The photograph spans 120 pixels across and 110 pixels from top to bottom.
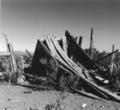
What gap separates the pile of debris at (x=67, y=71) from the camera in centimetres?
665

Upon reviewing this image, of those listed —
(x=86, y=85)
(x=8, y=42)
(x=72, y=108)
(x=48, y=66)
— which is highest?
(x=8, y=42)

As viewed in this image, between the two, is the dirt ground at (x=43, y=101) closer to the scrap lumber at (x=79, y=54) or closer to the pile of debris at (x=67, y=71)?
the pile of debris at (x=67, y=71)

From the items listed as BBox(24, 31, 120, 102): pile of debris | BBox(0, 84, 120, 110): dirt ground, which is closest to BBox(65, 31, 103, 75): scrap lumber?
BBox(24, 31, 120, 102): pile of debris

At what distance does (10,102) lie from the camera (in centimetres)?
525

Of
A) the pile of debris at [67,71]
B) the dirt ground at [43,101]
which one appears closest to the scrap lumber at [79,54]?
A: the pile of debris at [67,71]

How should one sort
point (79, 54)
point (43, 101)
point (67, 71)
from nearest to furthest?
point (43, 101), point (67, 71), point (79, 54)

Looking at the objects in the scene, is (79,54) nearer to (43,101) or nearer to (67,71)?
(67,71)

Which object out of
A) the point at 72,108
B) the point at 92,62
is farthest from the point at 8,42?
the point at 72,108

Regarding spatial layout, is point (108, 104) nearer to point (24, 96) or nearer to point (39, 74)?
point (24, 96)

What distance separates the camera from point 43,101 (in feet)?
18.0

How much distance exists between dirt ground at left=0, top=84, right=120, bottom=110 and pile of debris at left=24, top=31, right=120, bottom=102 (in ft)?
1.73

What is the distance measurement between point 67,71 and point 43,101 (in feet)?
7.16

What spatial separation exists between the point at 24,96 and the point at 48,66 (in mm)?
2086

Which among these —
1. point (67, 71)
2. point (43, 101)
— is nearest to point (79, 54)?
point (67, 71)
